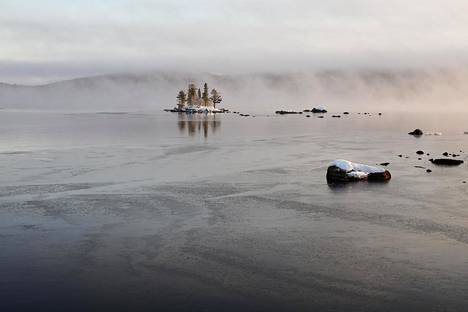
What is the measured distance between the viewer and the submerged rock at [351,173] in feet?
128

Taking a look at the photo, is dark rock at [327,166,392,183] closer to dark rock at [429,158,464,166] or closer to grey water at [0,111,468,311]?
grey water at [0,111,468,311]

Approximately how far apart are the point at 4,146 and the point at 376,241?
2094 inches

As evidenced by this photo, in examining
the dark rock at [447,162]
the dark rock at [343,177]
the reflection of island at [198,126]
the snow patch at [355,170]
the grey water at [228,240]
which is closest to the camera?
the grey water at [228,240]

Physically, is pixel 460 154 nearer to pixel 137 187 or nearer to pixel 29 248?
pixel 137 187

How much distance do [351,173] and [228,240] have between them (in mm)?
18047

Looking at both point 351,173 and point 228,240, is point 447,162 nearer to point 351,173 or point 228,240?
point 351,173

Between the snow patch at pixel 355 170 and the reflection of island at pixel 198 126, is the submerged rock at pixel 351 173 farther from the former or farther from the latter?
the reflection of island at pixel 198 126

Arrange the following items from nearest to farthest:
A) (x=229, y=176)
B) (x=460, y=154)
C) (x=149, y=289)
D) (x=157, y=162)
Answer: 1. (x=149, y=289)
2. (x=229, y=176)
3. (x=157, y=162)
4. (x=460, y=154)

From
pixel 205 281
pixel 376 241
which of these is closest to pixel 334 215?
pixel 376 241

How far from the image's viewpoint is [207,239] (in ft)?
78.2

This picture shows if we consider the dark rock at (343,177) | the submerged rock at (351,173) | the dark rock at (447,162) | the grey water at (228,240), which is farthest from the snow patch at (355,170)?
the dark rock at (447,162)

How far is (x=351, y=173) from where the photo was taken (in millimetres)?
39219

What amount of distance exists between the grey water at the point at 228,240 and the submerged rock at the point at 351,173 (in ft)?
4.43

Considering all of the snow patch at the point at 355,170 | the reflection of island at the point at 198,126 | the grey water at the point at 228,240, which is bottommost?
the grey water at the point at 228,240
